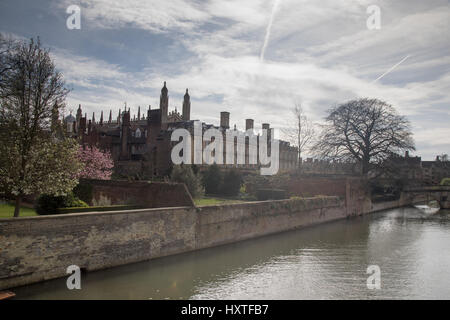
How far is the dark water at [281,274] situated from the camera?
29.9 ft

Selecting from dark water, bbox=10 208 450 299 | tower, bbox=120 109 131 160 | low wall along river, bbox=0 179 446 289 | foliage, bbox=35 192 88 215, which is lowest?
dark water, bbox=10 208 450 299

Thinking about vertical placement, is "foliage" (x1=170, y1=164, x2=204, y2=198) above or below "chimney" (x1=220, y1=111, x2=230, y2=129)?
below

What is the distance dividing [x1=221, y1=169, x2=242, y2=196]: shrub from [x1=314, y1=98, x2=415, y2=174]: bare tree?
10414 millimetres

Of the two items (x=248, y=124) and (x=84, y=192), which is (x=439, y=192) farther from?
(x=84, y=192)

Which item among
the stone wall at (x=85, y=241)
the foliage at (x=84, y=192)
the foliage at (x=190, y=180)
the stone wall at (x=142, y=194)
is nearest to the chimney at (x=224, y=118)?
the foliage at (x=190, y=180)

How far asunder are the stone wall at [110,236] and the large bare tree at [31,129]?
7.66 feet

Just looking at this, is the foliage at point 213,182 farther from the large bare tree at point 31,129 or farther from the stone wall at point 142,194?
the large bare tree at point 31,129

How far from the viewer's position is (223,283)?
10133 millimetres

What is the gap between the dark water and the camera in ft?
29.9

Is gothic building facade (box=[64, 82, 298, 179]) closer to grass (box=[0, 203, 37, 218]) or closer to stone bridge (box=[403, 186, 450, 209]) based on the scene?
grass (box=[0, 203, 37, 218])

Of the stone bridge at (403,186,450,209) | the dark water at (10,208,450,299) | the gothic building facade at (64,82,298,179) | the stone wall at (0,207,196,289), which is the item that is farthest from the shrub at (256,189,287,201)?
the stone bridge at (403,186,450,209)

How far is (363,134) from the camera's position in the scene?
3422 cm

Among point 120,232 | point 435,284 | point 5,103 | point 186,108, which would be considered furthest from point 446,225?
point 186,108
